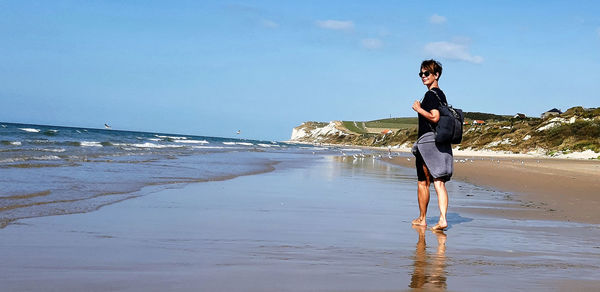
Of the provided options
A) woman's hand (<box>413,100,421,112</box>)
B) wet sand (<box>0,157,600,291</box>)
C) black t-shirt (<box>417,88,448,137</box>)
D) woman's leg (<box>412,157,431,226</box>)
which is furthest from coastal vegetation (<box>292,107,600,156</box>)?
wet sand (<box>0,157,600,291</box>)

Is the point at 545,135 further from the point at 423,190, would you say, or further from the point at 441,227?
the point at 441,227

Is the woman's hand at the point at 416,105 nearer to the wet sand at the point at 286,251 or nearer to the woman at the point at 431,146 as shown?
the woman at the point at 431,146

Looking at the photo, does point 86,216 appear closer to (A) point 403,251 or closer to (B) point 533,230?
(A) point 403,251

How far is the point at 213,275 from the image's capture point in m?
3.37

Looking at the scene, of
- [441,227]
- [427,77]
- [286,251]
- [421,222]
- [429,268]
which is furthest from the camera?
[427,77]

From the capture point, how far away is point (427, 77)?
6266 millimetres

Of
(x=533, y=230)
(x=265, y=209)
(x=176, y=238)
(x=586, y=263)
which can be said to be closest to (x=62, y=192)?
(x=265, y=209)

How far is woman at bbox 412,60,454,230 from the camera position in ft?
19.8

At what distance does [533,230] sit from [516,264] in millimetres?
2186

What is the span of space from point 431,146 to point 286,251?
2516 mm

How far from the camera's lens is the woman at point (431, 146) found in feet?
19.8

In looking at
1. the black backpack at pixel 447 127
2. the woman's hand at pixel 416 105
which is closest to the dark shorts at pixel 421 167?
the black backpack at pixel 447 127

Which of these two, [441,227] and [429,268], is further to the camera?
[441,227]

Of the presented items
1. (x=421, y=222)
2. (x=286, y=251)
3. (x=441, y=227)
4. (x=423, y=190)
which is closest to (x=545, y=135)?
(x=423, y=190)
